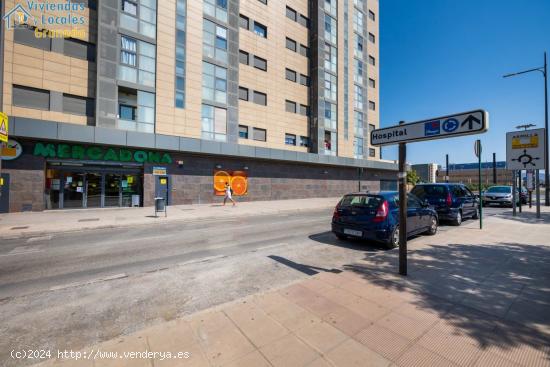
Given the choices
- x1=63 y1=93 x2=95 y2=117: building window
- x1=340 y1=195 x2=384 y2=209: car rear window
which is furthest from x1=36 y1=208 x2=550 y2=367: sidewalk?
x1=63 y1=93 x2=95 y2=117: building window

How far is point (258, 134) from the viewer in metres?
23.1

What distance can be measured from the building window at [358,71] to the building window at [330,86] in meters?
4.51

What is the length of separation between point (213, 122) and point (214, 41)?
21.5ft

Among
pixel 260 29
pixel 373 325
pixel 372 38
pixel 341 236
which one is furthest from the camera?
pixel 372 38

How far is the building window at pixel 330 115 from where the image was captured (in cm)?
2825

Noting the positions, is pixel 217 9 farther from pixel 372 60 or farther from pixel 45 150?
pixel 372 60

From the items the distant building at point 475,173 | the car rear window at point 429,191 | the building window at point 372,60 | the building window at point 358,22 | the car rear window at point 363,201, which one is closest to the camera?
the car rear window at point 363,201

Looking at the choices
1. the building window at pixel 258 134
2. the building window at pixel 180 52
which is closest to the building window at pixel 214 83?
the building window at pixel 180 52

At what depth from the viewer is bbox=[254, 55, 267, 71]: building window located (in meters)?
23.3

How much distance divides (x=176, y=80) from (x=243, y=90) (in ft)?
20.4

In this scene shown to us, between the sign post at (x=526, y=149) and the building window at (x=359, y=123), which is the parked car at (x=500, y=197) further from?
the building window at (x=359, y=123)

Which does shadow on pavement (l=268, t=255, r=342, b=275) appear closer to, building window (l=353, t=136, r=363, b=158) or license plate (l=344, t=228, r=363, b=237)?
license plate (l=344, t=228, r=363, b=237)

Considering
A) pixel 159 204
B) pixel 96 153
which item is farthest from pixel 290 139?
pixel 96 153

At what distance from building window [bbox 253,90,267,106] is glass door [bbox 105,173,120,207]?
1311 centimetres
